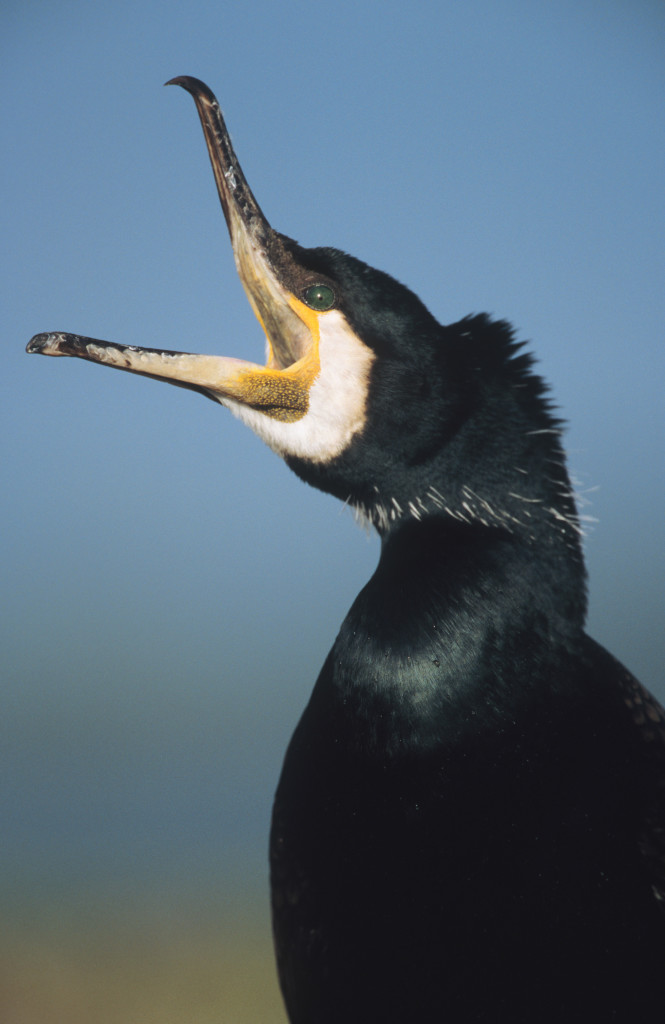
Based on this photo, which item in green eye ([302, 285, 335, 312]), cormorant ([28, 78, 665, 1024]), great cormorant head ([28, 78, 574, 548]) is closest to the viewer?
cormorant ([28, 78, 665, 1024])

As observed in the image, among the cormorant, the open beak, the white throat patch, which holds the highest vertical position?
the open beak

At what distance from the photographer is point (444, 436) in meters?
1.89

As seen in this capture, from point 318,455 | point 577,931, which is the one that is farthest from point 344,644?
point 577,931

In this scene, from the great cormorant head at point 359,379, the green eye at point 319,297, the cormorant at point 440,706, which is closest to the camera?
the cormorant at point 440,706

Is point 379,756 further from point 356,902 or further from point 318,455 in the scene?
point 318,455

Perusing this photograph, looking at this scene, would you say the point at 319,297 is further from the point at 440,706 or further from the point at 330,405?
the point at 440,706

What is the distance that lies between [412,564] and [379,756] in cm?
39

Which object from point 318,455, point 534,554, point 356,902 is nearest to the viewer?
point 356,902

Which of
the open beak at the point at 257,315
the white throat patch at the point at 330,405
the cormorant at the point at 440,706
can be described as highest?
the open beak at the point at 257,315

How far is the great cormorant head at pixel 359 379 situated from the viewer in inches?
74.0

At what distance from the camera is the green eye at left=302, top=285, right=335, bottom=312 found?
1.99 metres

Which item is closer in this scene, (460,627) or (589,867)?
(589,867)

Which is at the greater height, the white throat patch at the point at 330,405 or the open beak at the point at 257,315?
the open beak at the point at 257,315

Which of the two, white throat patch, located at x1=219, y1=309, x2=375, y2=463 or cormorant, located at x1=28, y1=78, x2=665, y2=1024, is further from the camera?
white throat patch, located at x1=219, y1=309, x2=375, y2=463
